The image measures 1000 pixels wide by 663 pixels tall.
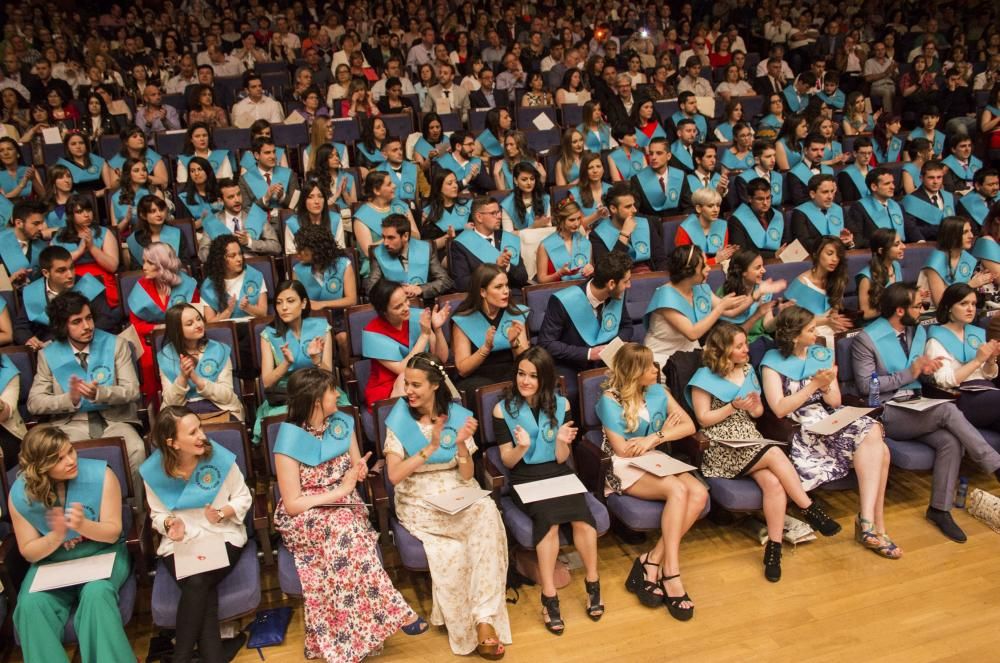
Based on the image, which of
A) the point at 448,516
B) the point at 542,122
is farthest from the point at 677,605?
the point at 542,122

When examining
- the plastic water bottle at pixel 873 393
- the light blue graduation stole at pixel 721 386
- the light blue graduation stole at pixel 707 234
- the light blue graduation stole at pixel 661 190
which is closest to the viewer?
the light blue graduation stole at pixel 721 386

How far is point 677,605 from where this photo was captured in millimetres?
2926

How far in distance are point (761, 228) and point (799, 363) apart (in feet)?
5.49

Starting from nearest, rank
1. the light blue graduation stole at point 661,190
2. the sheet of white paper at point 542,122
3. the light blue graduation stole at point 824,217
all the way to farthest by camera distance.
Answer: the light blue graduation stole at point 824,217, the light blue graduation stole at point 661,190, the sheet of white paper at point 542,122

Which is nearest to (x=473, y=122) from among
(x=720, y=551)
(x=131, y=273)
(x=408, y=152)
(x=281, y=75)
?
(x=408, y=152)

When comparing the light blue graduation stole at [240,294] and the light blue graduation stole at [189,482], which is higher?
the light blue graduation stole at [240,294]

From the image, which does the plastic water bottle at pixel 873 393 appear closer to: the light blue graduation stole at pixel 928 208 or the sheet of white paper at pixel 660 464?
the sheet of white paper at pixel 660 464

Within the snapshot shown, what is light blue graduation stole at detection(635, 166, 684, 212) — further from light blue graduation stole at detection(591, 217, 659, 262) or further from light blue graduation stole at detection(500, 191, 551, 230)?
light blue graduation stole at detection(500, 191, 551, 230)

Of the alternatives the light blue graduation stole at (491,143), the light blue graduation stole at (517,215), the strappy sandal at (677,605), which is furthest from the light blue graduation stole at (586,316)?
the light blue graduation stole at (491,143)

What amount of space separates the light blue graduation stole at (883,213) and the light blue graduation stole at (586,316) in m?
2.22

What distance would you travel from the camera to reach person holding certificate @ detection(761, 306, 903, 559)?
3.28m

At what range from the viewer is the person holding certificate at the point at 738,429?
314 cm

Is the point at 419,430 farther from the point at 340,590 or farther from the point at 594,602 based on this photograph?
the point at 594,602

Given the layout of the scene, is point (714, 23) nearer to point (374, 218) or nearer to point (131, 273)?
point (374, 218)
